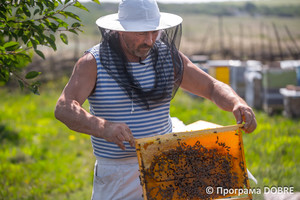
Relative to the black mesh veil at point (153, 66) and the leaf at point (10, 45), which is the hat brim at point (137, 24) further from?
the leaf at point (10, 45)

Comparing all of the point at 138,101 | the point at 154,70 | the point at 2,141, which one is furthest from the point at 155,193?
the point at 2,141

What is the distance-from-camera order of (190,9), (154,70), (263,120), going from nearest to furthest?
1. (154,70)
2. (263,120)
3. (190,9)

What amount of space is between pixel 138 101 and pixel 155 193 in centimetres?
55

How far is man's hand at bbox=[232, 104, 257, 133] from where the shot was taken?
2.22 m

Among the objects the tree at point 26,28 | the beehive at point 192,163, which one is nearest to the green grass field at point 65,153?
the beehive at point 192,163

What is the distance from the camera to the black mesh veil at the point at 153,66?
2295mm

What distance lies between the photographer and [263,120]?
7.07m

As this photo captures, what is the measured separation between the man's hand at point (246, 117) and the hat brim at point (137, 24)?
623 mm

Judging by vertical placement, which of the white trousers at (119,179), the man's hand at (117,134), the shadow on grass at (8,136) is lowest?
the shadow on grass at (8,136)

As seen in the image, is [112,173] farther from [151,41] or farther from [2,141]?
[2,141]

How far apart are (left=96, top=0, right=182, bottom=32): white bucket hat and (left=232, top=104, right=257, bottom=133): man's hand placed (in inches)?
24.5

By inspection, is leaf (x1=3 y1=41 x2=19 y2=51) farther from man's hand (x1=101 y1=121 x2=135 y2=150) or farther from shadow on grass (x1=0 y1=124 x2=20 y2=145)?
shadow on grass (x1=0 y1=124 x2=20 y2=145)

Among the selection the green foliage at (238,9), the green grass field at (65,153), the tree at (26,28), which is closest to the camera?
the tree at (26,28)

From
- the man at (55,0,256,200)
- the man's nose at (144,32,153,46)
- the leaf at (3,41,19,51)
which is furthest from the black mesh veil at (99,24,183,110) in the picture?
the leaf at (3,41,19,51)
